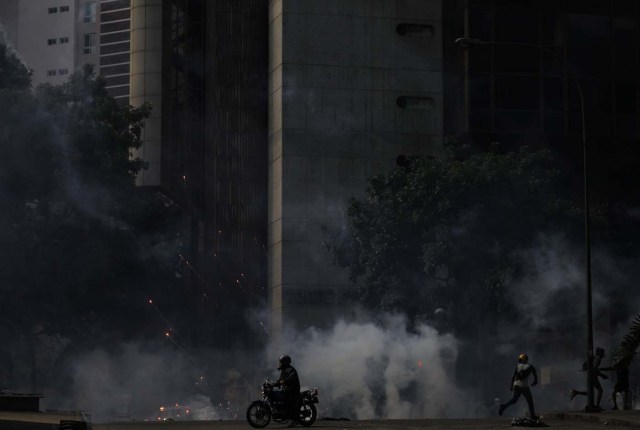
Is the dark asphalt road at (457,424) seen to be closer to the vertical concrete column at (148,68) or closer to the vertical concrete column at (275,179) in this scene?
the vertical concrete column at (275,179)

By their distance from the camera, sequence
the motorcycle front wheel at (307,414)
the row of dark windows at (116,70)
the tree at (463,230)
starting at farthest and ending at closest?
the row of dark windows at (116,70) < the tree at (463,230) < the motorcycle front wheel at (307,414)

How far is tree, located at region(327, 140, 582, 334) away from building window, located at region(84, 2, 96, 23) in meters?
104

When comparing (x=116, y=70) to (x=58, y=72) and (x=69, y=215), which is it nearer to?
(x=58, y=72)

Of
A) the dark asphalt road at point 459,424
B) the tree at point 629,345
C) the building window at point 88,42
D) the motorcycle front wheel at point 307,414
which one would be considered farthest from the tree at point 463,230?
the building window at point 88,42

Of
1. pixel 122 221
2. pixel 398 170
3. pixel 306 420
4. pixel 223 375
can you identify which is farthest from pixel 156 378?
pixel 306 420

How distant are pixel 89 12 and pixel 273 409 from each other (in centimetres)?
13178

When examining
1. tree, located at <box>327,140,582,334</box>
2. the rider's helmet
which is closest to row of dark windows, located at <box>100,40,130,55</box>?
tree, located at <box>327,140,582,334</box>

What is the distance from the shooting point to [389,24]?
81750 mm

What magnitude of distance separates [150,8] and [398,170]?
1299 inches

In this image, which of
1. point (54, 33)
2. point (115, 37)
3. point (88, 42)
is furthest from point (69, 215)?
point (54, 33)

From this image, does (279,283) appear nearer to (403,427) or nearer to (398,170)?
(398,170)

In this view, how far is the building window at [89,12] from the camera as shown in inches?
6241

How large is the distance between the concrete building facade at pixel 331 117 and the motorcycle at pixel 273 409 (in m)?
43.9

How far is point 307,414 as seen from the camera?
109 feet
